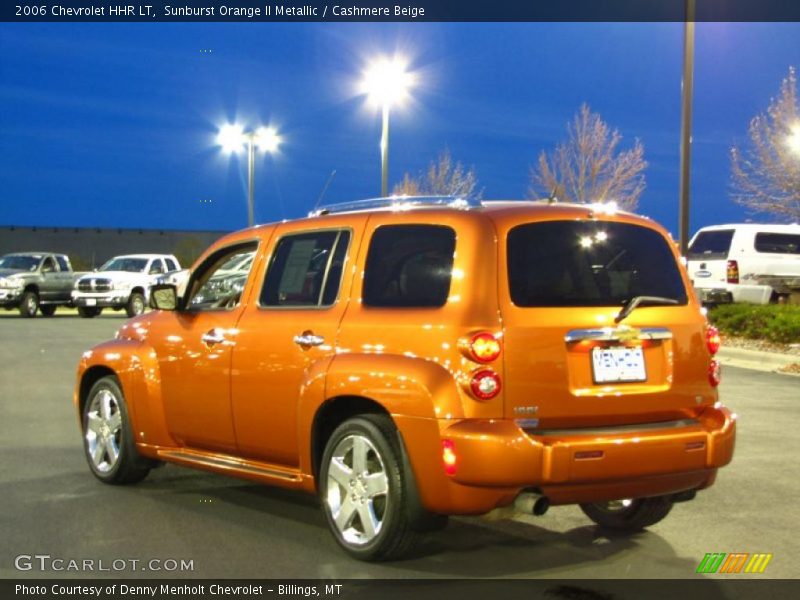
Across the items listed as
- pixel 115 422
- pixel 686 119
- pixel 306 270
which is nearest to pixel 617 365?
pixel 306 270

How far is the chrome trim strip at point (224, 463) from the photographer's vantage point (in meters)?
6.49

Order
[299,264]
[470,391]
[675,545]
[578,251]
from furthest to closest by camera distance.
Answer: [299,264] → [675,545] → [578,251] → [470,391]

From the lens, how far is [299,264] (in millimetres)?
6762

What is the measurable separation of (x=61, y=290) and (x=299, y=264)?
29962 millimetres

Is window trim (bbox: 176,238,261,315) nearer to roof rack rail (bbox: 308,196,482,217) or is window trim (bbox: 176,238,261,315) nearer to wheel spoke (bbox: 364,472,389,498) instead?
roof rack rail (bbox: 308,196,482,217)

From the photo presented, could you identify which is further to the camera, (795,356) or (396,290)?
(795,356)

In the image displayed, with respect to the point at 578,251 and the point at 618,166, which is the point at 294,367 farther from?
the point at 618,166

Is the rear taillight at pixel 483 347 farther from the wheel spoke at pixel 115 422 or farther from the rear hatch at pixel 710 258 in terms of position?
the rear hatch at pixel 710 258

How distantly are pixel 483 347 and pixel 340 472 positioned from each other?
3.75 ft

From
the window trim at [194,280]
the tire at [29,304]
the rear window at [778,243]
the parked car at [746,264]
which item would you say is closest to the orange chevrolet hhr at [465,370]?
the window trim at [194,280]

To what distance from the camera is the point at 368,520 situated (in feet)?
19.2

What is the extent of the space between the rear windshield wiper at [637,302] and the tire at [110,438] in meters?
3.59

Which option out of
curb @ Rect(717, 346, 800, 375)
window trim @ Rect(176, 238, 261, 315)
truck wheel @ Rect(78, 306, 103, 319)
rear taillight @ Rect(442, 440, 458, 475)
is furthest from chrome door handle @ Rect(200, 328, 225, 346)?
truck wheel @ Rect(78, 306, 103, 319)

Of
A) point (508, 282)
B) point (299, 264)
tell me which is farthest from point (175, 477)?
point (508, 282)
